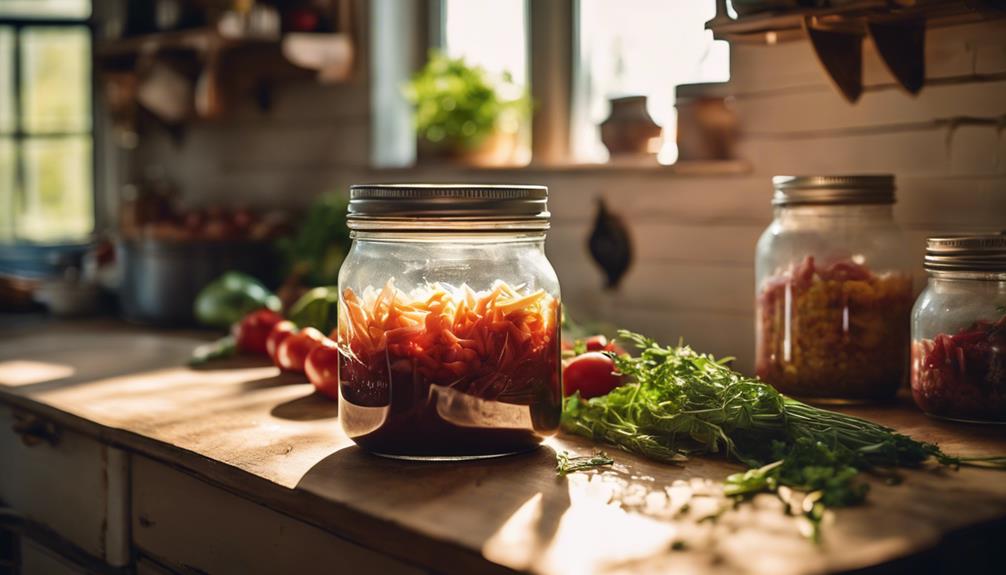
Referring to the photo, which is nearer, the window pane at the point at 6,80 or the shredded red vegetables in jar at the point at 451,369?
the shredded red vegetables in jar at the point at 451,369

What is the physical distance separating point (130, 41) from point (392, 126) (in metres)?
0.89

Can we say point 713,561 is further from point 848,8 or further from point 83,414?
point 83,414

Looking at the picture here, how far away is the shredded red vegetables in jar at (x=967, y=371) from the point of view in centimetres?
137

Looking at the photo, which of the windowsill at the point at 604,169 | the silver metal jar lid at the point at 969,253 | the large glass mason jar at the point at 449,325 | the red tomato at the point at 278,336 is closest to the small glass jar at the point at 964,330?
the silver metal jar lid at the point at 969,253

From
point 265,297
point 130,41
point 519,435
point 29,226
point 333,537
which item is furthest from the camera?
point 29,226

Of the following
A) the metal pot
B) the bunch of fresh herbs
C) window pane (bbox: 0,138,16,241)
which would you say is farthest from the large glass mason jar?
window pane (bbox: 0,138,16,241)

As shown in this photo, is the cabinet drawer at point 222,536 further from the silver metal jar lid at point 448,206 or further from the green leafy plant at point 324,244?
the green leafy plant at point 324,244

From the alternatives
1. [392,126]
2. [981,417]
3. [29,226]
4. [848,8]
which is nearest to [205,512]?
[981,417]

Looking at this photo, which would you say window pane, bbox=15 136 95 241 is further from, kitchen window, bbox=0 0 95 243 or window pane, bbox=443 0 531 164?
window pane, bbox=443 0 531 164

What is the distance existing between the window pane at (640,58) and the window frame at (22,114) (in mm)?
1940

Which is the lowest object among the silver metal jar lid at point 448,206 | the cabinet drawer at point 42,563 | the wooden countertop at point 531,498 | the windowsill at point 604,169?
the cabinet drawer at point 42,563

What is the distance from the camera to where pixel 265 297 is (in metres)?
2.62

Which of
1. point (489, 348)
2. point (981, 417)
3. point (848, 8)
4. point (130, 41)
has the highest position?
point (130, 41)

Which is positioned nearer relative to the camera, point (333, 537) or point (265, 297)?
point (333, 537)
